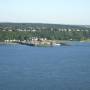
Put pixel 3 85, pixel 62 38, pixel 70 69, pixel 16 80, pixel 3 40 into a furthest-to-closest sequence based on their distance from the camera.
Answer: pixel 62 38 < pixel 3 40 < pixel 70 69 < pixel 16 80 < pixel 3 85

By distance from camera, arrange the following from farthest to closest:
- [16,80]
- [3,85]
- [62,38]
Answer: [62,38] → [16,80] → [3,85]

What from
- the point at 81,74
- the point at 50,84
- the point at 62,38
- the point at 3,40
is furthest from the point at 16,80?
the point at 62,38

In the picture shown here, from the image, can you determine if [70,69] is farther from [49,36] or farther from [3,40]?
[49,36]

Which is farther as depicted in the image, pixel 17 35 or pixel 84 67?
pixel 17 35

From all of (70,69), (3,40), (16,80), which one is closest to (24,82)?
(16,80)

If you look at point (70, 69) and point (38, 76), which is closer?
point (38, 76)

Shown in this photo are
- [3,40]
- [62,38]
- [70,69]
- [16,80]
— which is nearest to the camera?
[16,80]

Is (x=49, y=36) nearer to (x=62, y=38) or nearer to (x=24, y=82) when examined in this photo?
(x=62, y=38)

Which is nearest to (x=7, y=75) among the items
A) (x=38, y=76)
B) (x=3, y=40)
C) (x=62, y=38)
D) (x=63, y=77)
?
(x=38, y=76)

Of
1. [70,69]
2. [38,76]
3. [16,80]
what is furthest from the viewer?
[70,69]
